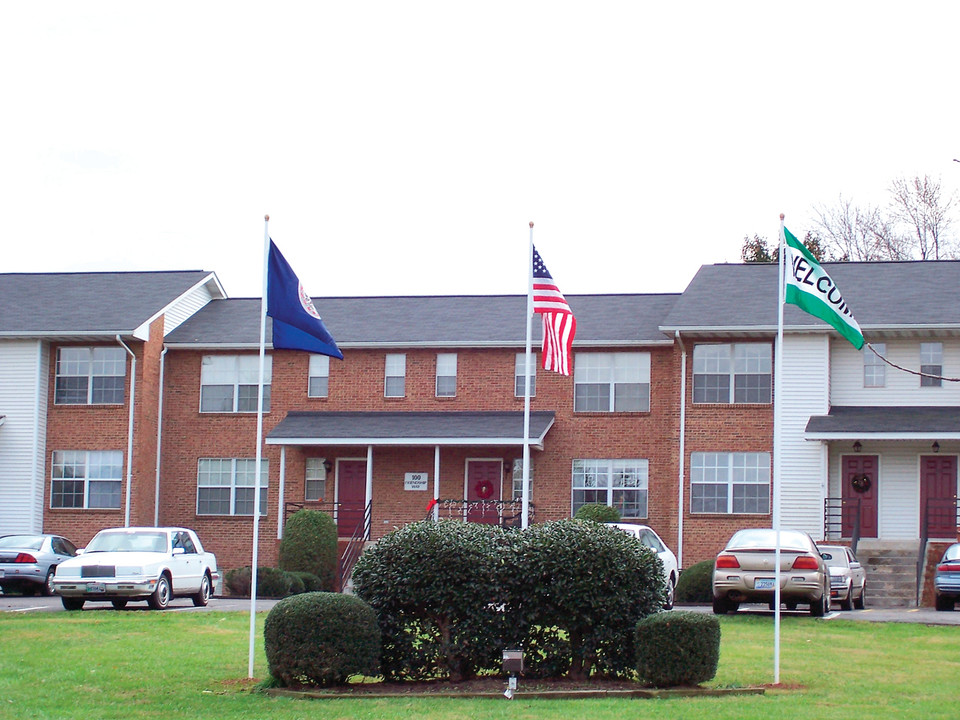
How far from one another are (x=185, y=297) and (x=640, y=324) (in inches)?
484

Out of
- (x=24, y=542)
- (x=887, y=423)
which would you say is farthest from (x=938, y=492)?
(x=24, y=542)

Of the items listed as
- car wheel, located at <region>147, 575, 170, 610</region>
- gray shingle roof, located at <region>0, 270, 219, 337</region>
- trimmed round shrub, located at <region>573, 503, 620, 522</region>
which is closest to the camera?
car wheel, located at <region>147, 575, 170, 610</region>

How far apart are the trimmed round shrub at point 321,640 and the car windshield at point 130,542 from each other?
472 inches

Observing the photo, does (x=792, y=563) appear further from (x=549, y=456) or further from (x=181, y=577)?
(x=549, y=456)

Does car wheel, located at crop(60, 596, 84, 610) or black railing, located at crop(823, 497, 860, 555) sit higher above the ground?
black railing, located at crop(823, 497, 860, 555)

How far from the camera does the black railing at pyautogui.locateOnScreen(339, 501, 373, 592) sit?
31442mm

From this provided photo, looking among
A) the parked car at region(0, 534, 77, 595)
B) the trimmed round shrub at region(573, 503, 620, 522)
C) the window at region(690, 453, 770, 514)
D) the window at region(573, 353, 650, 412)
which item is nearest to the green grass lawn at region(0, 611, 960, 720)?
the parked car at region(0, 534, 77, 595)

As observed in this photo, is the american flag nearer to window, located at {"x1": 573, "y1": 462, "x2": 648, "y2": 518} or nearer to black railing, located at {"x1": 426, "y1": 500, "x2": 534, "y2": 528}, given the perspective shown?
black railing, located at {"x1": 426, "y1": 500, "x2": 534, "y2": 528}

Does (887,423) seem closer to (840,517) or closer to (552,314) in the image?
(840,517)

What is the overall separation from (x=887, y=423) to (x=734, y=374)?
12.4ft

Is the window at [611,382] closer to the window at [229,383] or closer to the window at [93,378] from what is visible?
the window at [229,383]

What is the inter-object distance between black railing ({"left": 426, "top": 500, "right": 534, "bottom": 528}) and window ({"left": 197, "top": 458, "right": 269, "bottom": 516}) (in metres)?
4.97

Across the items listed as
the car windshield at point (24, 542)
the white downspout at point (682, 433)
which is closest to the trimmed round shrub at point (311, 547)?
the car windshield at point (24, 542)

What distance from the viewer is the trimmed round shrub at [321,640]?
1239 centimetres
